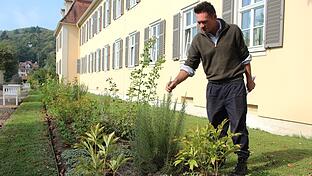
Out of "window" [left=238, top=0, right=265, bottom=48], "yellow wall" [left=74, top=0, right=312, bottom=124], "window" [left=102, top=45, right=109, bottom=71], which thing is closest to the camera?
"yellow wall" [left=74, top=0, right=312, bottom=124]

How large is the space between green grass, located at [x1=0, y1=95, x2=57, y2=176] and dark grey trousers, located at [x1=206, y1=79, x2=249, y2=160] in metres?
2.00

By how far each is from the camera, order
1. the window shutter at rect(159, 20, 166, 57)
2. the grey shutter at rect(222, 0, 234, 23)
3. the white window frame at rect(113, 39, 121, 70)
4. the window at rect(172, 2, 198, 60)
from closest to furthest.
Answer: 1. the grey shutter at rect(222, 0, 234, 23)
2. the window at rect(172, 2, 198, 60)
3. the window shutter at rect(159, 20, 166, 57)
4. the white window frame at rect(113, 39, 121, 70)

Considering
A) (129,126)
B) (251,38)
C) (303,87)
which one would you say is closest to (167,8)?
(251,38)

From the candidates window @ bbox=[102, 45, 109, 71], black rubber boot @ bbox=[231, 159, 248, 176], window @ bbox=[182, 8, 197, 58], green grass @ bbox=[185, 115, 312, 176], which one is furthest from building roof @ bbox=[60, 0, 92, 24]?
black rubber boot @ bbox=[231, 159, 248, 176]

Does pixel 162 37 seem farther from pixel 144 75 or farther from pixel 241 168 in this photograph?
pixel 241 168

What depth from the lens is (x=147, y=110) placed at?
4.87m

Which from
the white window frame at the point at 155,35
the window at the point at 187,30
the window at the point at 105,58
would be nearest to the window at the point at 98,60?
the window at the point at 105,58

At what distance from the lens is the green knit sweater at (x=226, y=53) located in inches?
166

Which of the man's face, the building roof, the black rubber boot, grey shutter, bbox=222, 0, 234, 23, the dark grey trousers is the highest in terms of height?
the building roof

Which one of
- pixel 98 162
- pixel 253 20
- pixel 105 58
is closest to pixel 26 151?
pixel 98 162

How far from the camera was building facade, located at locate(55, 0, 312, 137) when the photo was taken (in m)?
7.35

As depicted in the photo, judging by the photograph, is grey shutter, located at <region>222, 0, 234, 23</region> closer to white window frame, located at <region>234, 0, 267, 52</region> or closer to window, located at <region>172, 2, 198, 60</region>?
white window frame, located at <region>234, 0, 267, 52</region>

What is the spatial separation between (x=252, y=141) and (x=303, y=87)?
1483 mm

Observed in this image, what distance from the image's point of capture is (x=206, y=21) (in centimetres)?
411
